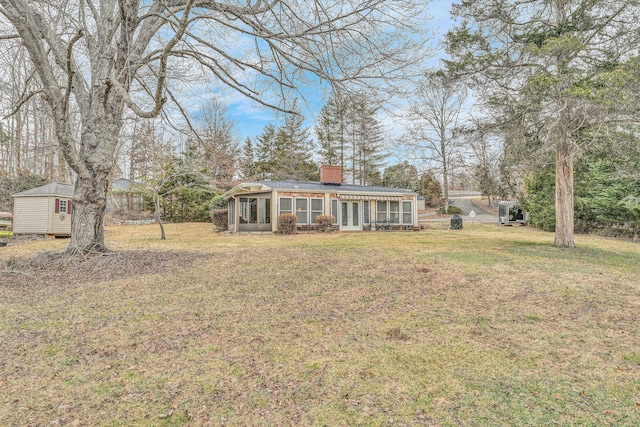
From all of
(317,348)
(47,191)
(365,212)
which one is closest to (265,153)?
(365,212)

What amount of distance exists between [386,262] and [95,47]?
8598 mm

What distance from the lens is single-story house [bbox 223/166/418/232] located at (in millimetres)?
16953

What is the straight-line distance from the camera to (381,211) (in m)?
19.7

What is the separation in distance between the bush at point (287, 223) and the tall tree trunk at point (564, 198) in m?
10.7

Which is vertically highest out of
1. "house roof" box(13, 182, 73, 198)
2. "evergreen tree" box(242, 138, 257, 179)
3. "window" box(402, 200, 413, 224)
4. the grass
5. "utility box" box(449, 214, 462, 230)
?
"evergreen tree" box(242, 138, 257, 179)

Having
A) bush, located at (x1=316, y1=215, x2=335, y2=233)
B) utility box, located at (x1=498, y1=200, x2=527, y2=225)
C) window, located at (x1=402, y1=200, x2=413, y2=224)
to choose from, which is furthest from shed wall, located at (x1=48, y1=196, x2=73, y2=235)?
utility box, located at (x1=498, y1=200, x2=527, y2=225)

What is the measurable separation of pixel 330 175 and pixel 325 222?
381 centimetres

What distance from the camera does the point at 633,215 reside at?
14.7 metres

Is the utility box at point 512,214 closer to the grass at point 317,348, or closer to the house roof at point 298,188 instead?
the house roof at point 298,188

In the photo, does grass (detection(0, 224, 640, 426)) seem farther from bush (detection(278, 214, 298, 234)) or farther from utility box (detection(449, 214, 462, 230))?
utility box (detection(449, 214, 462, 230))

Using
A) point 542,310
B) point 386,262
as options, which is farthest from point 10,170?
point 542,310

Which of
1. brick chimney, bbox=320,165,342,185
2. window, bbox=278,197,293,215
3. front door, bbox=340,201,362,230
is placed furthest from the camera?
brick chimney, bbox=320,165,342,185

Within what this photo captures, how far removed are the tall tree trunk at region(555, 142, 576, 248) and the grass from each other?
4.56m

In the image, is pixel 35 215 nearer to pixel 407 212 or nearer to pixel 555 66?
pixel 407 212
